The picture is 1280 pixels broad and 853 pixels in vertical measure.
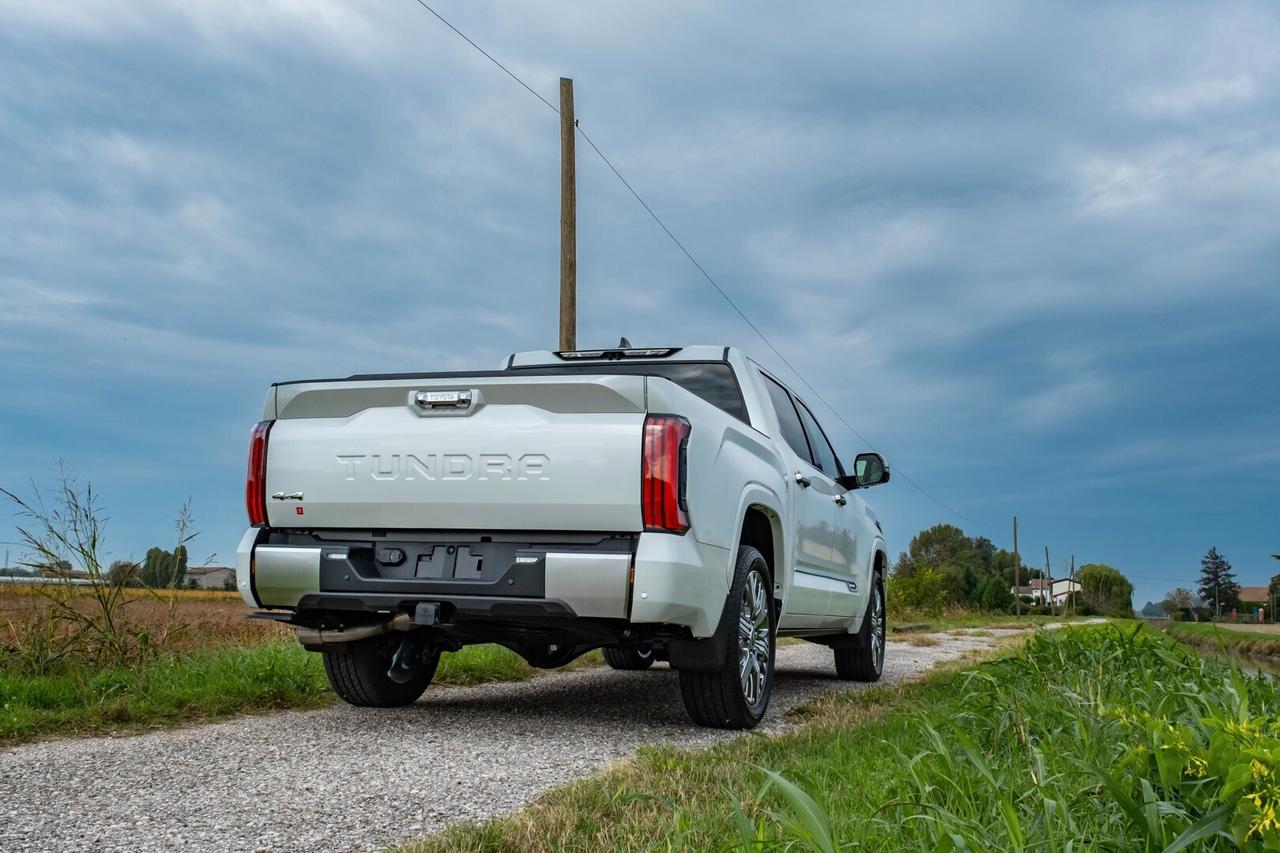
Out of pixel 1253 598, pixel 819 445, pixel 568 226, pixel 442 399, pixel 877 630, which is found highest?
pixel 568 226

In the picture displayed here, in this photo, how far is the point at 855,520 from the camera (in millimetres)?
8750

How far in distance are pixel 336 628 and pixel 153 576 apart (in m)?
2.83

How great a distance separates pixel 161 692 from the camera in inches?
245

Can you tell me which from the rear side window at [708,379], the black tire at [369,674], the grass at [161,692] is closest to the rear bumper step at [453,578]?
the black tire at [369,674]

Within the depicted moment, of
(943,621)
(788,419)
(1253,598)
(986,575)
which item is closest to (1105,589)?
(986,575)

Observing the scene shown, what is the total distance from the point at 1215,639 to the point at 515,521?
3.42 meters

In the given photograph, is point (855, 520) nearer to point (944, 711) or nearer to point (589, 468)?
point (944, 711)

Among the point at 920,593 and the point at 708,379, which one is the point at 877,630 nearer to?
the point at 708,379

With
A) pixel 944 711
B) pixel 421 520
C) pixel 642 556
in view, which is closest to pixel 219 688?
pixel 421 520

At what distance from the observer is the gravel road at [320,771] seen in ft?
11.6

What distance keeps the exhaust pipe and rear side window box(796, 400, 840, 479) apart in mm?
3528

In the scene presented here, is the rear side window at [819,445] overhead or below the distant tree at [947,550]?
below

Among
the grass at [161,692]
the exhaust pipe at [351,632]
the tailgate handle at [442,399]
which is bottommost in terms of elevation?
the grass at [161,692]

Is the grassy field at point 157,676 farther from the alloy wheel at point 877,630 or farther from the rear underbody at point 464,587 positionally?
the alloy wheel at point 877,630
